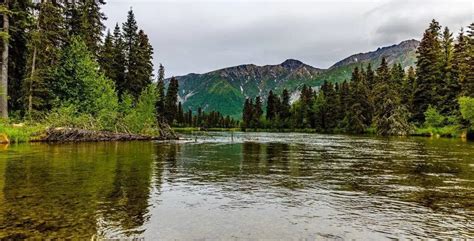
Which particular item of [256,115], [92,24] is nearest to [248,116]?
[256,115]

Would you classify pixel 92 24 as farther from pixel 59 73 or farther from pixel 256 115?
pixel 256 115

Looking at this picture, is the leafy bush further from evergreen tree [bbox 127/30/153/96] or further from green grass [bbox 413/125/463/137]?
evergreen tree [bbox 127/30/153/96]

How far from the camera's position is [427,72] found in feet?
242

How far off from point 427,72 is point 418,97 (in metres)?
5.34

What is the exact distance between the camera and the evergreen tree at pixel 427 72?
72.5 m

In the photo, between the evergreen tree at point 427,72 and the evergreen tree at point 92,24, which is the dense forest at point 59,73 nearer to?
the evergreen tree at point 92,24

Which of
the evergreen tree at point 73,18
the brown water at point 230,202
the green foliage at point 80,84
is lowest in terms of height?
the brown water at point 230,202

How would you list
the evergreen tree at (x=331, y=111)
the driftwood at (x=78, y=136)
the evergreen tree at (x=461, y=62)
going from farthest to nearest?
the evergreen tree at (x=331, y=111) → the evergreen tree at (x=461, y=62) → the driftwood at (x=78, y=136)

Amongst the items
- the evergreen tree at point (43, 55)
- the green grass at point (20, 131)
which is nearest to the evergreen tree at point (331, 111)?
the evergreen tree at point (43, 55)

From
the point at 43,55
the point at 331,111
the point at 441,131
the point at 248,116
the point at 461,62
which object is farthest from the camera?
the point at 248,116

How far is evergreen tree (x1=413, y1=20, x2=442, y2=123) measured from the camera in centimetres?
7250

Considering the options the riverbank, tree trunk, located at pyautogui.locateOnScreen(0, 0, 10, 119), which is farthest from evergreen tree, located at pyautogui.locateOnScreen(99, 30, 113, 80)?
tree trunk, located at pyautogui.locateOnScreen(0, 0, 10, 119)

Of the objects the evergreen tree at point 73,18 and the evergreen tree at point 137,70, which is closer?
the evergreen tree at point 73,18

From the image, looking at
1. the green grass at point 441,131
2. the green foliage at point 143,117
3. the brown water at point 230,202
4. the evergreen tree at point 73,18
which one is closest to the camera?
the brown water at point 230,202
